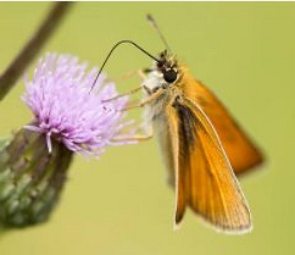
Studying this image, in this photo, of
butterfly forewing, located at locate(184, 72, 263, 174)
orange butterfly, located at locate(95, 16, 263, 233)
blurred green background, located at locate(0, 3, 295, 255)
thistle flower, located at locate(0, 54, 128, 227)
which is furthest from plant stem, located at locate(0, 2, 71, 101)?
blurred green background, located at locate(0, 3, 295, 255)

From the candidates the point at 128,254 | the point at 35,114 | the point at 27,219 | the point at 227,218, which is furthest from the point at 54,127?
the point at 128,254

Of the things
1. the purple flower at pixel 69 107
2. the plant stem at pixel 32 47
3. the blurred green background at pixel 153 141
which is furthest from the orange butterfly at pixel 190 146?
the plant stem at pixel 32 47

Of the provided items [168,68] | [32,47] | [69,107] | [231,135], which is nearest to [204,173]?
[231,135]

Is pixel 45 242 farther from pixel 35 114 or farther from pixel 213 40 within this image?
pixel 213 40

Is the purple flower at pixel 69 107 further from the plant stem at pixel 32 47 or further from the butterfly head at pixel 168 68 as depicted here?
the plant stem at pixel 32 47

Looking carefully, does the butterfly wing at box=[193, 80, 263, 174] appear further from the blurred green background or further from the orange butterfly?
the blurred green background

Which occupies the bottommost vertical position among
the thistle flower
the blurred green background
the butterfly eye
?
the thistle flower

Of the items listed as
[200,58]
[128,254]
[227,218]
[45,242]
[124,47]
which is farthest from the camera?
[200,58]
